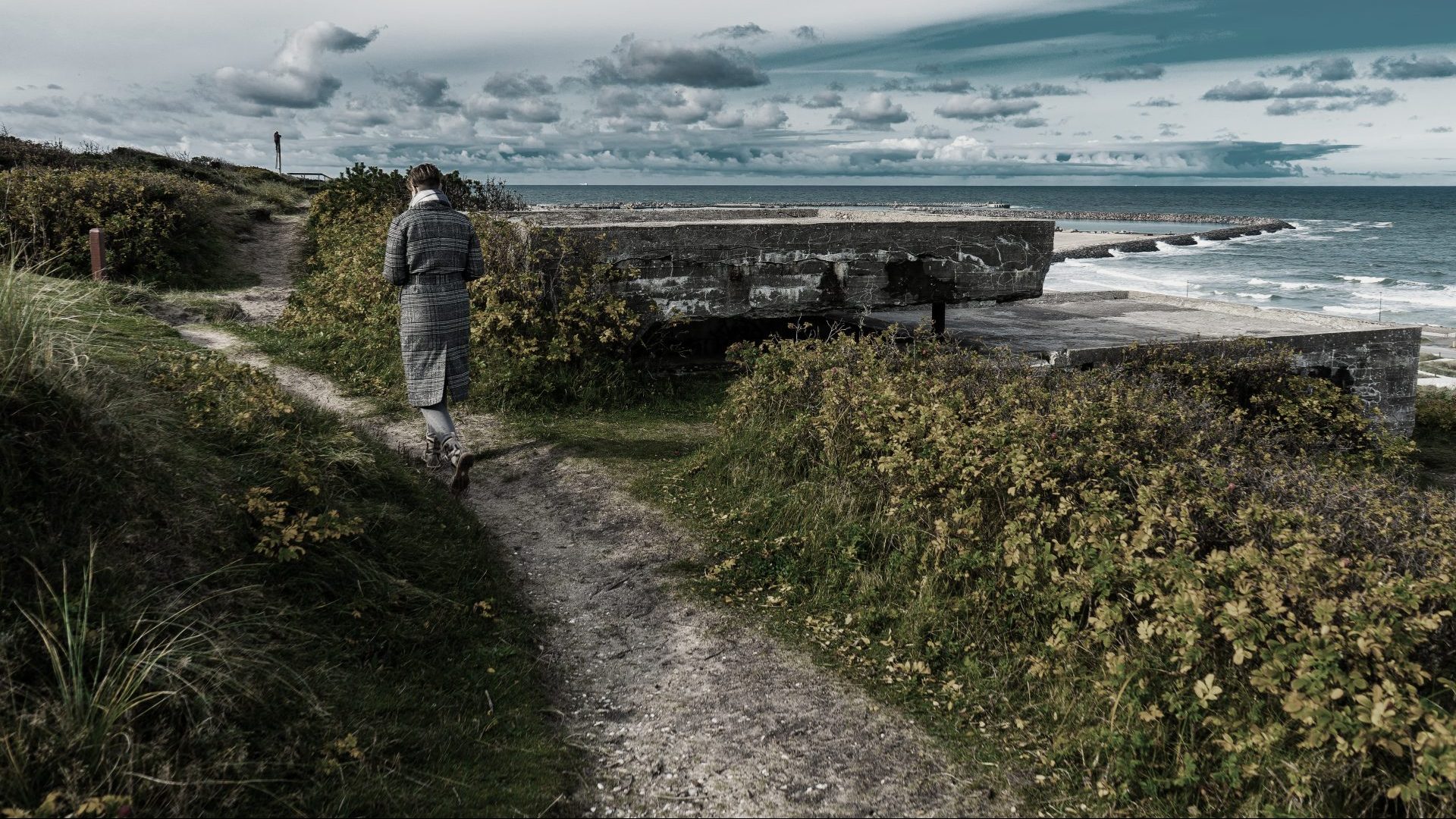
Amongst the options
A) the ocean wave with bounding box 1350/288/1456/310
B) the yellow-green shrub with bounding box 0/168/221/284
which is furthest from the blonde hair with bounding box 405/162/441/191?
the ocean wave with bounding box 1350/288/1456/310

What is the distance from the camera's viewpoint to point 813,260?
9875 mm

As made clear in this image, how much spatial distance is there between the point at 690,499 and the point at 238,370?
3.16m

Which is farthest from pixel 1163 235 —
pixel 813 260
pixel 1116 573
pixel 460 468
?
pixel 1116 573

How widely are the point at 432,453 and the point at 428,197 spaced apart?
186cm

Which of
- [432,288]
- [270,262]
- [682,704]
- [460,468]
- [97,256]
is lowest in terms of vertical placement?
[682,704]

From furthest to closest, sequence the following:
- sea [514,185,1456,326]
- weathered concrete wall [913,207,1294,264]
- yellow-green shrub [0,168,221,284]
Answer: weathered concrete wall [913,207,1294,264] < sea [514,185,1456,326] < yellow-green shrub [0,168,221,284]

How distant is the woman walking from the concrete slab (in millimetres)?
5253

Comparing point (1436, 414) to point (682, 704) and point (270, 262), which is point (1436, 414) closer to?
point (682, 704)

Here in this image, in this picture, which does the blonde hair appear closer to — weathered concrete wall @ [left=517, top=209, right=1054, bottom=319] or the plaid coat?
the plaid coat

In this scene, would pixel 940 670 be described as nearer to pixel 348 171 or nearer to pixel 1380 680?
pixel 1380 680

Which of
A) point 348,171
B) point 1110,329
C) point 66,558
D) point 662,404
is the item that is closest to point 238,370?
point 66,558

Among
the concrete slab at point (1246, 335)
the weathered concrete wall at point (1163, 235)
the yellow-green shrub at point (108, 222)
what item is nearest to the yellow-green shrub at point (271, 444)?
the concrete slab at point (1246, 335)

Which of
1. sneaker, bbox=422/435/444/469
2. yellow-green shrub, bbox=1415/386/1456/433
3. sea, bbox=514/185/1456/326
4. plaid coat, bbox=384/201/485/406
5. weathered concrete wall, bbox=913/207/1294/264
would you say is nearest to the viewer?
plaid coat, bbox=384/201/485/406

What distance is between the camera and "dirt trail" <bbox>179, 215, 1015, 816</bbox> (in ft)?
11.7
